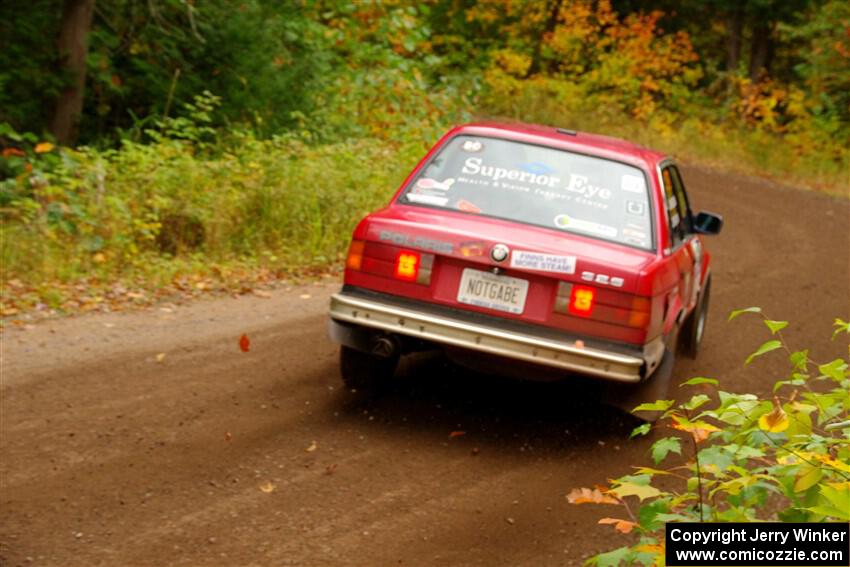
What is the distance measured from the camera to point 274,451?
20.3ft

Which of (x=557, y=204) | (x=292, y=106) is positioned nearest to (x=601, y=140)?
(x=557, y=204)

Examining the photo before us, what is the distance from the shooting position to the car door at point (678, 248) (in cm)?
721

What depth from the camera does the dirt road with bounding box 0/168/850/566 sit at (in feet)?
16.5

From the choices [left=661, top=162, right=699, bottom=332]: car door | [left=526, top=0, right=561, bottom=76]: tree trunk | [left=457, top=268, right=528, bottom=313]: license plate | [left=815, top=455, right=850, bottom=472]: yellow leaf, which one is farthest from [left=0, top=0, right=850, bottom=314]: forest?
[left=815, top=455, right=850, bottom=472]: yellow leaf

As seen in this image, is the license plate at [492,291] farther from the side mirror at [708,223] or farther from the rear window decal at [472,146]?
the side mirror at [708,223]

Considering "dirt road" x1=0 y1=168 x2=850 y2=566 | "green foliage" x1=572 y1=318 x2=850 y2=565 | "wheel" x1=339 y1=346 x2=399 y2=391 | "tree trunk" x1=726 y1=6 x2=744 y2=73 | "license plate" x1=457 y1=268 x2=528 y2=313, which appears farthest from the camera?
"tree trunk" x1=726 y1=6 x2=744 y2=73

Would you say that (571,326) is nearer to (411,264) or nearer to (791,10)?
(411,264)

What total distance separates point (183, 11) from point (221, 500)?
39.4 ft

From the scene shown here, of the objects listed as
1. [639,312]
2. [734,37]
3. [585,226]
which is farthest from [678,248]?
[734,37]

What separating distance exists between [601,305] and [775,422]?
278 centimetres

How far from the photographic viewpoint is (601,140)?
785 centimetres

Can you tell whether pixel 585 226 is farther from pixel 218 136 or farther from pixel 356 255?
pixel 218 136

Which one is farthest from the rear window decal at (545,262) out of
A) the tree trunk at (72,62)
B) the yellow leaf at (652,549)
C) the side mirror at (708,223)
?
the tree trunk at (72,62)

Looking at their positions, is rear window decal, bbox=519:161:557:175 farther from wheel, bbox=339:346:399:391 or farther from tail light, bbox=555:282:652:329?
wheel, bbox=339:346:399:391
